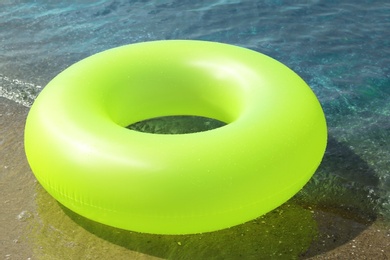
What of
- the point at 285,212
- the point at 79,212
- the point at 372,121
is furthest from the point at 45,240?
the point at 372,121

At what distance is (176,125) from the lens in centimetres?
491

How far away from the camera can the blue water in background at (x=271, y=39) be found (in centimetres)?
489

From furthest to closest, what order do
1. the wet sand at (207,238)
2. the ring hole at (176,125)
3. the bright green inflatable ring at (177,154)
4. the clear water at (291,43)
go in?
the ring hole at (176,125)
the clear water at (291,43)
the wet sand at (207,238)
the bright green inflatable ring at (177,154)

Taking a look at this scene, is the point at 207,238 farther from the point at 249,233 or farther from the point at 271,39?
the point at 271,39

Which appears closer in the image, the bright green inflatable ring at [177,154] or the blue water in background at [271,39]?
the bright green inflatable ring at [177,154]

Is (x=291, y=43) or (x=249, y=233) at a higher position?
(x=249, y=233)

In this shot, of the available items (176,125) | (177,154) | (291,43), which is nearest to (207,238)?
(177,154)

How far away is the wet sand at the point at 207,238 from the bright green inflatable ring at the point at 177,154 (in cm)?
18

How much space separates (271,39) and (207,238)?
314 cm

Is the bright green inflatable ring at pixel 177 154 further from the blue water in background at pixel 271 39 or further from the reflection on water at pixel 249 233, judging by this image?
the blue water in background at pixel 271 39

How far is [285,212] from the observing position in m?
3.88

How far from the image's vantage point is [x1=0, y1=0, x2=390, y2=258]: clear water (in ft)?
14.5

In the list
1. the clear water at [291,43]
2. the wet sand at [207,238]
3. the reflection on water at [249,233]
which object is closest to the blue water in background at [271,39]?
the clear water at [291,43]

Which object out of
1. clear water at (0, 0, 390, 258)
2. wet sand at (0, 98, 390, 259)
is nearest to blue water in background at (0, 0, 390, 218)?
clear water at (0, 0, 390, 258)
